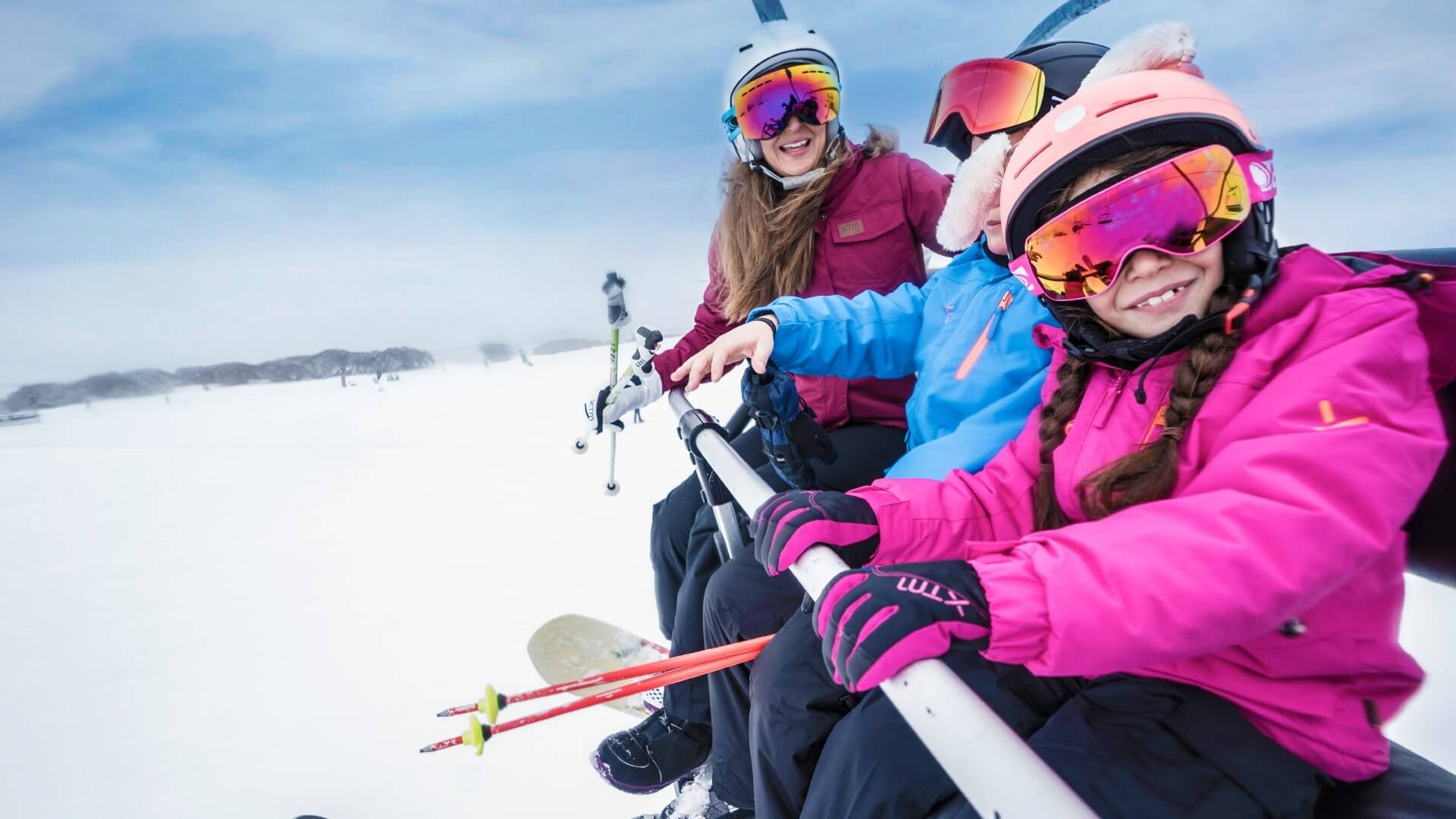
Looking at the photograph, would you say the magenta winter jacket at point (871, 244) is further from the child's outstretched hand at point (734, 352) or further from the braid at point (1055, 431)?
the braid at point (1055, 431)

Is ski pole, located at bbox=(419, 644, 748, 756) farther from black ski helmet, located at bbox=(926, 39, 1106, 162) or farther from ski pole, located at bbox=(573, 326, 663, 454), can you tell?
black ski helmet, located at bbox=(926, 39, 1106, 162)

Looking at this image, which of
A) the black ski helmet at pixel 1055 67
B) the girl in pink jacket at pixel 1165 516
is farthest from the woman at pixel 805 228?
the girl in pink jacket at pixel 1165 516

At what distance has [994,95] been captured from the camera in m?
1.93

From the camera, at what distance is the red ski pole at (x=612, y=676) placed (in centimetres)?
99

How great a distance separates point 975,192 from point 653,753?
177 centimetres

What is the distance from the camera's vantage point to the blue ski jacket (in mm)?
1434

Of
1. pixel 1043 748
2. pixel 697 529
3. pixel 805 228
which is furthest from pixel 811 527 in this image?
pixel 805 228

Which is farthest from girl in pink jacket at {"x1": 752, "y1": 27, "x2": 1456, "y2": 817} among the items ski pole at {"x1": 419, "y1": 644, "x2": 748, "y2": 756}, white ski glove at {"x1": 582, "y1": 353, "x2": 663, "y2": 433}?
white ski glove at {"x1": 582, "y1": 353, "x2": 663, "y2": 433}

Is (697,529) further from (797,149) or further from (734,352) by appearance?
(797,149)

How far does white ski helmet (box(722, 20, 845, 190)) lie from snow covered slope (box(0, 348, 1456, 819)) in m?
2.21

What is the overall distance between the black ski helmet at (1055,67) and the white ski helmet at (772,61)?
41 cm

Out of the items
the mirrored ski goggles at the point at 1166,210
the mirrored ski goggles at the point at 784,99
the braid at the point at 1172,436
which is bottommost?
the braid at the point at 1172,436

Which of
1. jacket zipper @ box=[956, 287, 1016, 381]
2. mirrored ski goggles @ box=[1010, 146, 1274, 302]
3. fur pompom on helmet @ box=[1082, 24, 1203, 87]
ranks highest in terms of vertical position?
fur pompom on helmet @ box=[1082, 24, 1203, 87]

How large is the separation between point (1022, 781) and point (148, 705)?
3562 mm
